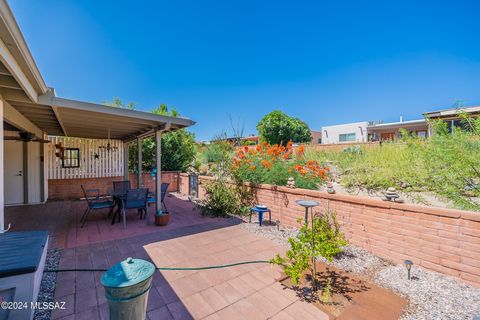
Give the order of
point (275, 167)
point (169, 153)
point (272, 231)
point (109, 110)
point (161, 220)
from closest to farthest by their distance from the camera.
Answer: point (109, 110)
point (272, 231)
point (161, 220)
point (275, 167)
point (169, 153)

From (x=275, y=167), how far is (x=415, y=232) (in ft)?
10.1

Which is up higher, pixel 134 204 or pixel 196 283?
pixel 134 204

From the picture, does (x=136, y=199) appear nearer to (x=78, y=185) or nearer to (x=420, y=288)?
(x=78, y=185)

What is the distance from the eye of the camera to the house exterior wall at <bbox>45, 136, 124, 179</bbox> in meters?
7.72

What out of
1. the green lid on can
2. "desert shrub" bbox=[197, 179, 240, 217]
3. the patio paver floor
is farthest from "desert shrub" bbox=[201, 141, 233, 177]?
the green lid on can

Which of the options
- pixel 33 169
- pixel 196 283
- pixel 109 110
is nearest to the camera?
pixel 196 283

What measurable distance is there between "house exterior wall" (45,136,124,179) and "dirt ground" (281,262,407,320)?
28.0 ft

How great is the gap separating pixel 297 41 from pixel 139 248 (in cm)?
982

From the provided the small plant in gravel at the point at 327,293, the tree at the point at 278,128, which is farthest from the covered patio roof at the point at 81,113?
the tree at the point at 278,128

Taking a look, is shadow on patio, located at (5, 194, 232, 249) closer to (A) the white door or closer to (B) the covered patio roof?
(A) the white door

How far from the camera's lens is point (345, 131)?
1011 inches

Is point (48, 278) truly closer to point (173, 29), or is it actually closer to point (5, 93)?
point (5, 93)

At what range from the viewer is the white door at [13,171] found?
6.38 m

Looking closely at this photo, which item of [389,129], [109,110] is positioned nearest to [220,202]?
[109,110]
